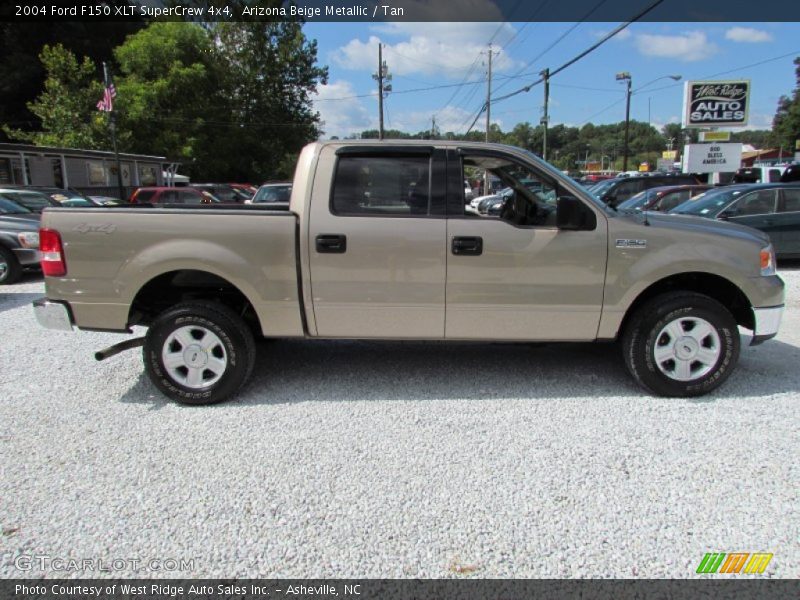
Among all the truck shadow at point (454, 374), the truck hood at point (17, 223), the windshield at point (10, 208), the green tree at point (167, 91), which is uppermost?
the green tree at point (167, 91)

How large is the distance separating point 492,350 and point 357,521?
8.98 ft

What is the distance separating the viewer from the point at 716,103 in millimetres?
21984

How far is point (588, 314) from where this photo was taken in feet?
12.5

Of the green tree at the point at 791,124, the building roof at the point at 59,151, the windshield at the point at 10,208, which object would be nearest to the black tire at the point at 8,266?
the windshield at the point at 10,208

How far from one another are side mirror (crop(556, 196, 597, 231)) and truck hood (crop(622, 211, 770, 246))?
32 cm

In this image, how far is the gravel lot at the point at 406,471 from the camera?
7.70 ft

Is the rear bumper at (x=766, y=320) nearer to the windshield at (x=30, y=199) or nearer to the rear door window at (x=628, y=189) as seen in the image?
the windshield at (x=30, y=199)

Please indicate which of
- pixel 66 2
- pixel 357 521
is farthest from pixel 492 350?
pixel 66 2

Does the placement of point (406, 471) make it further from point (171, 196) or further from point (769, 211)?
point (171, 196)

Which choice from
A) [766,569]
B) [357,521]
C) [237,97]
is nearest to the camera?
[766,569]

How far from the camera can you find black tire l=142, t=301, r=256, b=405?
3754mm

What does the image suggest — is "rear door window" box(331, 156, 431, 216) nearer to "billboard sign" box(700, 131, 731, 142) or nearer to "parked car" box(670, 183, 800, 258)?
"parked car" box(670, 183, 800, 258)

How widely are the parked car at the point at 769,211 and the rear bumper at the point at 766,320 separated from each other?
6381 mm

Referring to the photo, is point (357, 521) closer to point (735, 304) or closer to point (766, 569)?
point (766, 569)
